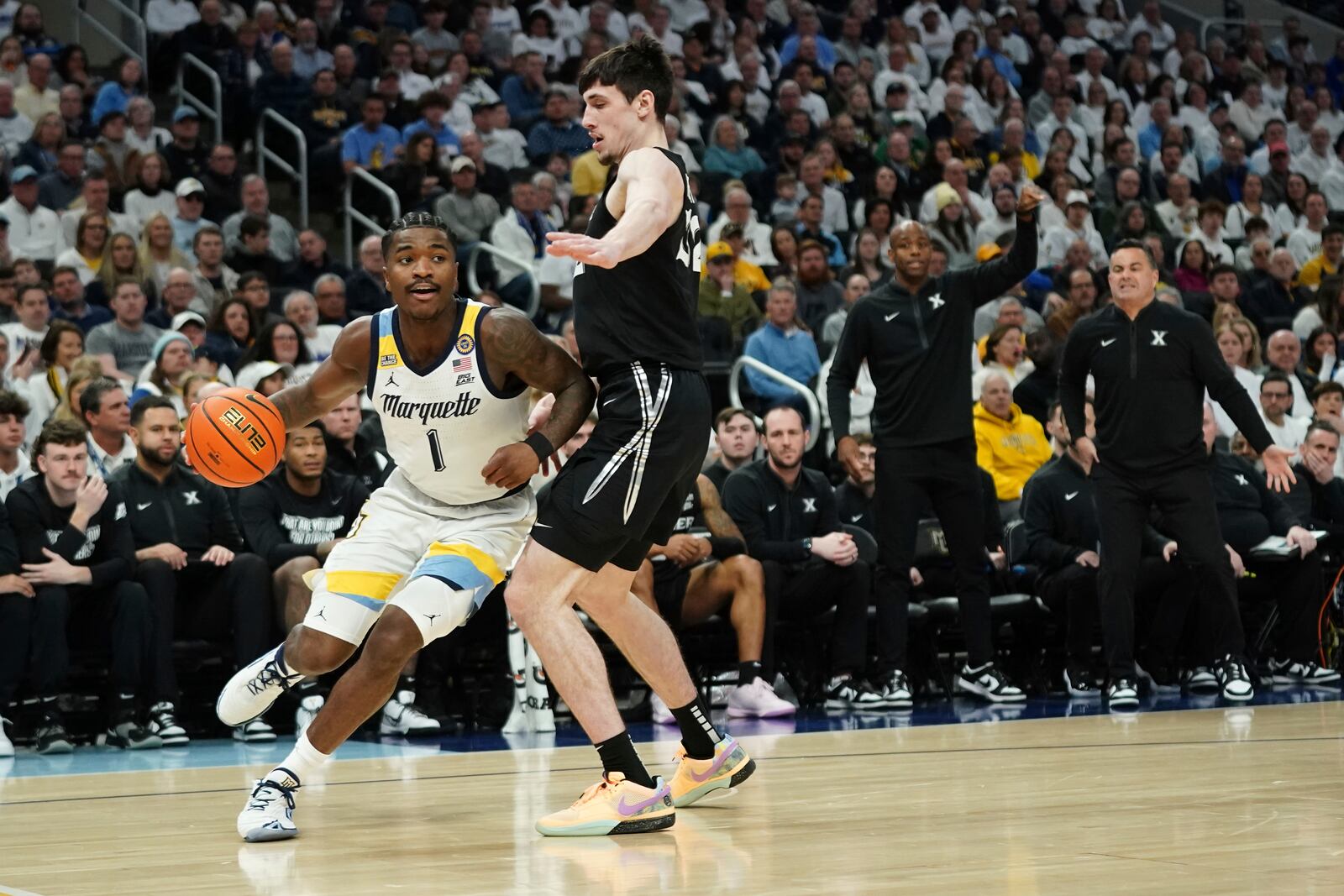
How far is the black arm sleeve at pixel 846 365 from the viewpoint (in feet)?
27.7

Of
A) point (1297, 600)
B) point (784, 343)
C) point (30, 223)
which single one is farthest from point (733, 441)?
point (30, 223)

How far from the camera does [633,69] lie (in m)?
4.75

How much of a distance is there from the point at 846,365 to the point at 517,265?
4.56 metres

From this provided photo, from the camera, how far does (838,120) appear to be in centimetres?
1595

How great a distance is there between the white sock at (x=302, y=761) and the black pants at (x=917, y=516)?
162 inches

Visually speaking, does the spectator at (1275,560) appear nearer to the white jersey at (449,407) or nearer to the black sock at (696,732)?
the black sock at (696,732)

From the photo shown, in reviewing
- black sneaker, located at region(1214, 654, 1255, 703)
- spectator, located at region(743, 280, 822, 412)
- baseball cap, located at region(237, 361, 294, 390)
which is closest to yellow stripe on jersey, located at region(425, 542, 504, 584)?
baseball cap, located at region(237, 361, 294, 390)

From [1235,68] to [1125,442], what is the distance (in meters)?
13.6

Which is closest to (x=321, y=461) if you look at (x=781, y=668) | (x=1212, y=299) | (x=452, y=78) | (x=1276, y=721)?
(x=781, y=668)

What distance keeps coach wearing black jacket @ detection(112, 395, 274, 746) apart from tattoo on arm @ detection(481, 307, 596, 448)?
3.34 metres

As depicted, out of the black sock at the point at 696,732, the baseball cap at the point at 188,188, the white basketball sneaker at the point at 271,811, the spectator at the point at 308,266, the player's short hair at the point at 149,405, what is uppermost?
the baseball cap at the point at 188,188

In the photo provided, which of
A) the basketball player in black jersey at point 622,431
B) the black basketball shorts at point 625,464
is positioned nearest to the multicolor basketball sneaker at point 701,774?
the basketball player in black jersey at point 622,431

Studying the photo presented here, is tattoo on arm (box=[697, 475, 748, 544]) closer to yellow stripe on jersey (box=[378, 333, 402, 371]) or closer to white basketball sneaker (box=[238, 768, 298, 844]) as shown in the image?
yellow stripe on jersey (box=[378, 333, 402, 371])

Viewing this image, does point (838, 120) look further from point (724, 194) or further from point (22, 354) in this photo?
point (22, 354)
